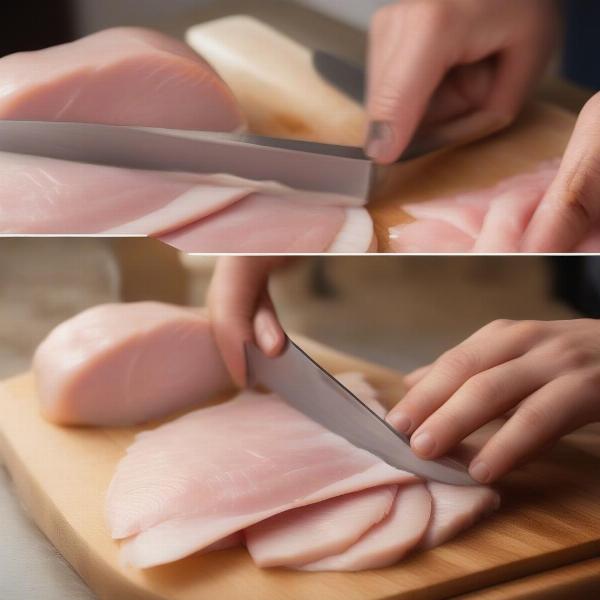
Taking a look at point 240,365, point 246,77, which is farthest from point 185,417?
point 246,77

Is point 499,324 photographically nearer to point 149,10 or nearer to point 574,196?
point 574,196

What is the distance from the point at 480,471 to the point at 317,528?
0.12 m

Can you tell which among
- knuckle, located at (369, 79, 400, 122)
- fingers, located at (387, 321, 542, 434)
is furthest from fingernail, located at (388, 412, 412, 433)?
knuckle, located at (369, 79, 400, 122)

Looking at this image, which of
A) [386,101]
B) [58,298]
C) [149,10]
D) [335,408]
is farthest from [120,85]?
[58,298]

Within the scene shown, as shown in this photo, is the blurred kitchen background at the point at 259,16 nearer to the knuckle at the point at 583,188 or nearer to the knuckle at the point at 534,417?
the knuckle at the point at 583,188

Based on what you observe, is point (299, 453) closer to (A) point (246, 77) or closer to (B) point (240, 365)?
(B) point (240, 365)

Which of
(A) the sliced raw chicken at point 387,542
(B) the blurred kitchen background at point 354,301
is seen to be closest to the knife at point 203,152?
(B) the blurred kitchen background at point 354,301

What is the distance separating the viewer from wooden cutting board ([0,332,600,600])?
0.62m

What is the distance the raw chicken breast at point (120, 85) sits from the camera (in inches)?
24.0

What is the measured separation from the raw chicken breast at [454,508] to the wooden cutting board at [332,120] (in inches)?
6.7

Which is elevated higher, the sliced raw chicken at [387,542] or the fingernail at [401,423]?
the fingernail at [401,423]

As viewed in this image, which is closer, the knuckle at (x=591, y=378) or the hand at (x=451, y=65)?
the hand at (x=451, y=65)

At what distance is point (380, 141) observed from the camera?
63 centimetres

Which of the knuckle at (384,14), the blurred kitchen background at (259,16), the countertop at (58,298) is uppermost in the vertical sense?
the knuckle at (384,14)
